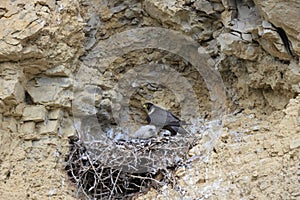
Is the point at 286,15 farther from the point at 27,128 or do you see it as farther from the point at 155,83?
the point at 27,128

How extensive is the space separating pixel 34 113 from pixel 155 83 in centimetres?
156

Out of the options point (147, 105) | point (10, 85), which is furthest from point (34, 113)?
point (147, 105)

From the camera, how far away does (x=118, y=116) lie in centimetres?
602

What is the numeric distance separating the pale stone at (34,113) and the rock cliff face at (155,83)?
1 centimetres

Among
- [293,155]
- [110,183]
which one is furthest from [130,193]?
[293,155]

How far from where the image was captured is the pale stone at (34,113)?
202 inches

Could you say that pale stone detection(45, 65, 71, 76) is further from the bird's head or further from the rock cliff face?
the bird's head

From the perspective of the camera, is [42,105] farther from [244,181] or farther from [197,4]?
[244,181]

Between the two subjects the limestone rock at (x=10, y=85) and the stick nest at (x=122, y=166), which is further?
the stick nest at (x=122, y=166)

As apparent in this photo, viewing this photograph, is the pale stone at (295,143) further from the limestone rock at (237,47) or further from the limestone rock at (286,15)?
the limestone rock at (237,47)

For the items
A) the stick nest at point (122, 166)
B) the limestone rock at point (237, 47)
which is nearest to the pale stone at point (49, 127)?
the stick nest at point (122, 166)

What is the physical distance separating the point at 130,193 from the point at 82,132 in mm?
964

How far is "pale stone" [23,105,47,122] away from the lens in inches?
202

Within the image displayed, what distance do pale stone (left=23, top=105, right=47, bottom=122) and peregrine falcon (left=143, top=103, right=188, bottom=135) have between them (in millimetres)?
1261
